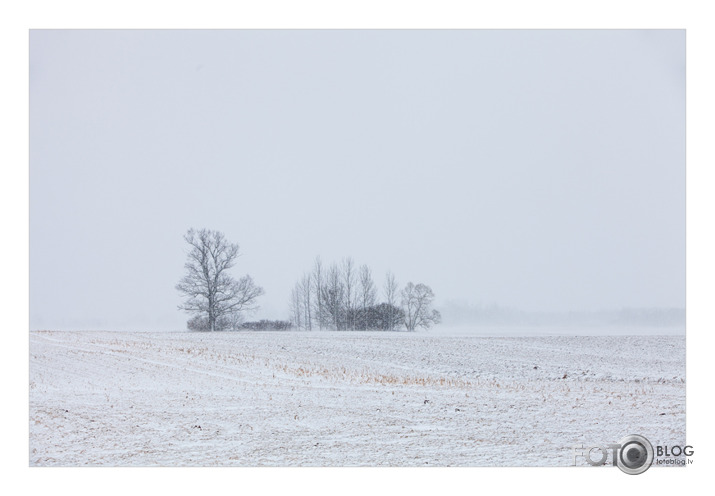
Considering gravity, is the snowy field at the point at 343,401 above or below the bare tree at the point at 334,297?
below

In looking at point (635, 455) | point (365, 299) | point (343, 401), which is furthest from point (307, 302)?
point (635, 455)

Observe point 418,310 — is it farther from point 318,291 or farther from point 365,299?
point 318,291

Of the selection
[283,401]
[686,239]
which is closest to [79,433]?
[283,401]

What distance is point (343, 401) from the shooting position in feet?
54.3

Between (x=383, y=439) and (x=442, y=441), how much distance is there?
1.26m

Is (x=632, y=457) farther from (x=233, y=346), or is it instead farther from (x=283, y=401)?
(x=233, y=346)

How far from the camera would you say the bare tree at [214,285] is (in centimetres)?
3133

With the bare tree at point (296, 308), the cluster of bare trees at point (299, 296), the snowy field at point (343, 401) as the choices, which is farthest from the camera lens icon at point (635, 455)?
the bare tree at point (296, 308)

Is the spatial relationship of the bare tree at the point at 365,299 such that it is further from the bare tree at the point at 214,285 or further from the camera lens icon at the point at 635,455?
the camera lens icon at the point at 635,455

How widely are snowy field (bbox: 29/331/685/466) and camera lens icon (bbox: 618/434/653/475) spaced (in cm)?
33

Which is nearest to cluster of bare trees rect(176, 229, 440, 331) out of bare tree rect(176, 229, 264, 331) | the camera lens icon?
bare tree rect(176, 229, 264, 331)

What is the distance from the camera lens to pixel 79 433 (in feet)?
46.6

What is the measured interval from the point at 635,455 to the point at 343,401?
697 cm

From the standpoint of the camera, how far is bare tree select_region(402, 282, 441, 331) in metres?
33.8
